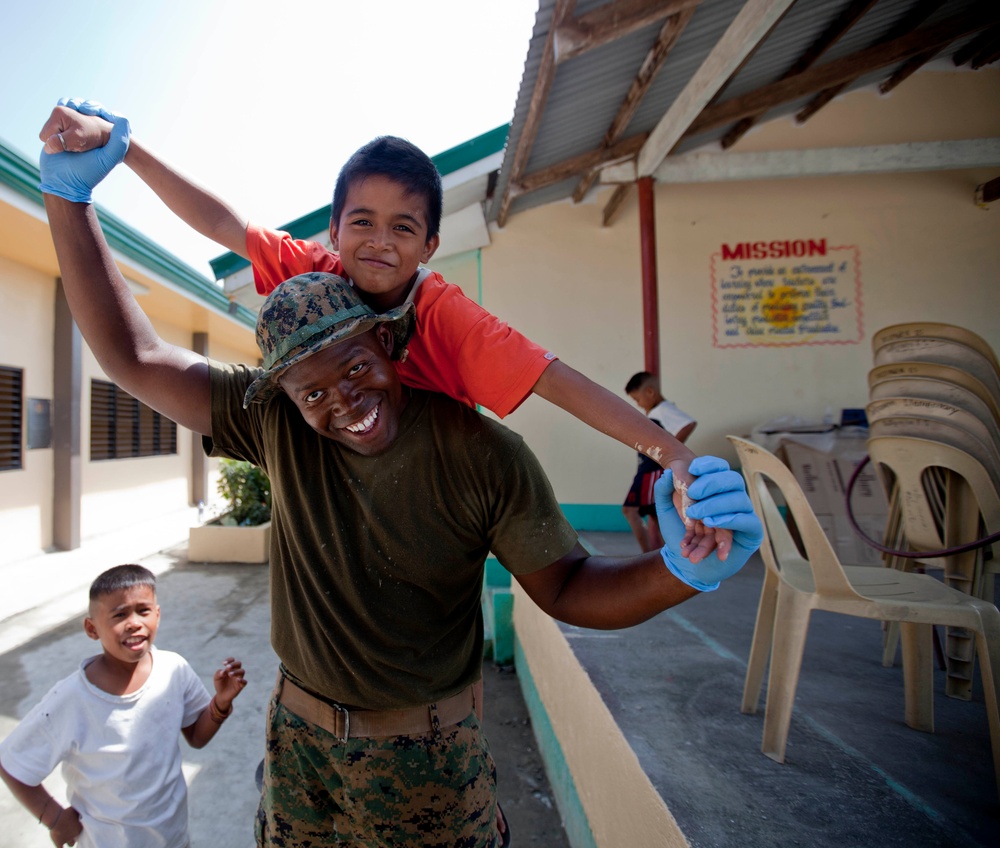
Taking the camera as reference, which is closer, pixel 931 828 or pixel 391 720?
pixel 391 720

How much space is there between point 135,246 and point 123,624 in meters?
6.54

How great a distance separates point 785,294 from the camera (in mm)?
5836

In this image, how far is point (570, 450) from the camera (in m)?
5.98

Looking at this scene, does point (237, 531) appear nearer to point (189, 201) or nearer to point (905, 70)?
point (189, 201)

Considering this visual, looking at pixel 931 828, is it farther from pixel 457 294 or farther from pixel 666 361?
pixel 666 361

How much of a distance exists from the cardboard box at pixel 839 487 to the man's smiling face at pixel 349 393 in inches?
176

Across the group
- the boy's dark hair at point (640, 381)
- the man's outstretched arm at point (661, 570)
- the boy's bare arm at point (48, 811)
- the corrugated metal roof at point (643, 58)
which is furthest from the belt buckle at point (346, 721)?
the boy's dark hair at point (640, 381)

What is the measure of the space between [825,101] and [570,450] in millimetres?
Result: 3912

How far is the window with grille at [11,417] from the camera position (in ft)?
21.0

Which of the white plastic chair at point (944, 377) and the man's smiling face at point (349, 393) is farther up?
the white plastic chair at point (944, 377)

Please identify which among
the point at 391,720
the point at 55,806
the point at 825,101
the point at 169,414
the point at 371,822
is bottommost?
the point at 55,806

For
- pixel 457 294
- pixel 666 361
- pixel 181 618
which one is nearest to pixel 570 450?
pixel 666 361

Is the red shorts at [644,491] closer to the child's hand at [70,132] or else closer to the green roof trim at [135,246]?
the green roof trim at [135,246]

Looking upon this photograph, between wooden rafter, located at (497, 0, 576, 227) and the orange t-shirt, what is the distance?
2.15m
